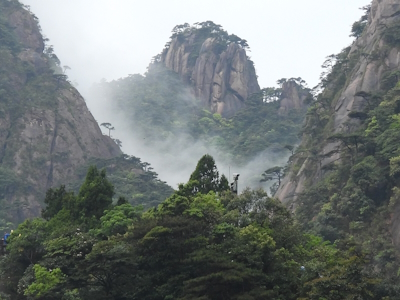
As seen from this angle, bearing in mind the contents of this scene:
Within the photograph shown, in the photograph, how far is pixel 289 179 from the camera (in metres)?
77.3

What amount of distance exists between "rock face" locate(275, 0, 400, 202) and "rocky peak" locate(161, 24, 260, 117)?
62.1 metres

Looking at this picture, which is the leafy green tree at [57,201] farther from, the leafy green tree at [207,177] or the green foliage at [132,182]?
the green foliage at [132,182]

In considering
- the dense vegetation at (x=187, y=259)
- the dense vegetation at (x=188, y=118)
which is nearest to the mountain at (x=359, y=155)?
the dense vegetation at (x=187, y=259)

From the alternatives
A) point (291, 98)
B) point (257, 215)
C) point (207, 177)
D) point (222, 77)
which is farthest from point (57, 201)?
point (222, 77)

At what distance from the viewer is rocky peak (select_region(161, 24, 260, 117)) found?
141750 mm

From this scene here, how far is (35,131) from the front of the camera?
338 ft

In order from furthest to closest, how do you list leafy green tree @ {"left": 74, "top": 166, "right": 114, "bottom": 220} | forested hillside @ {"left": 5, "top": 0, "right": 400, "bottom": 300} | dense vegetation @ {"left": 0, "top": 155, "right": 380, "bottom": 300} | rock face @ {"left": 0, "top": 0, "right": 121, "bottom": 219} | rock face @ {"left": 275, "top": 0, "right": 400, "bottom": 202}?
rock face @ {"left": 0, "top": 0, "right": 121, "bottom": 219}, rock face @ {"left": 275, "top": 0, "right": 400, "bottom": 202}, leafy green tree @ {"left": 74, "top": 166, "right": 114, "bottom": 220}, forested hillside @ {"left": 5, "top": 0, "right": 400, "bottom": 300}, dense vegetation @ {"left": 0, "top": 155, "right": 380, "bottom": 300}

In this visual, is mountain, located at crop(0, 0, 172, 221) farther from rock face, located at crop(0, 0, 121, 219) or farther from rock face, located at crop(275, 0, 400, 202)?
rock face, located at crop(275, 0, 400, 202)

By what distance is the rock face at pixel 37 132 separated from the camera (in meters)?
94.8

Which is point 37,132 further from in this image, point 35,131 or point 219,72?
point 219,72

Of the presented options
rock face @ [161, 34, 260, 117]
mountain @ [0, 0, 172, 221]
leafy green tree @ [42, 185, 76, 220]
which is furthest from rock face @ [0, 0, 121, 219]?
leafy green tree @ [42, 185, 76, 220]

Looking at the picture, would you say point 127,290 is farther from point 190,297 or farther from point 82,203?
point 82,203

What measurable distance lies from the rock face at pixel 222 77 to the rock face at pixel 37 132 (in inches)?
1443

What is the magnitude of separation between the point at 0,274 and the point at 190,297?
1312cm
